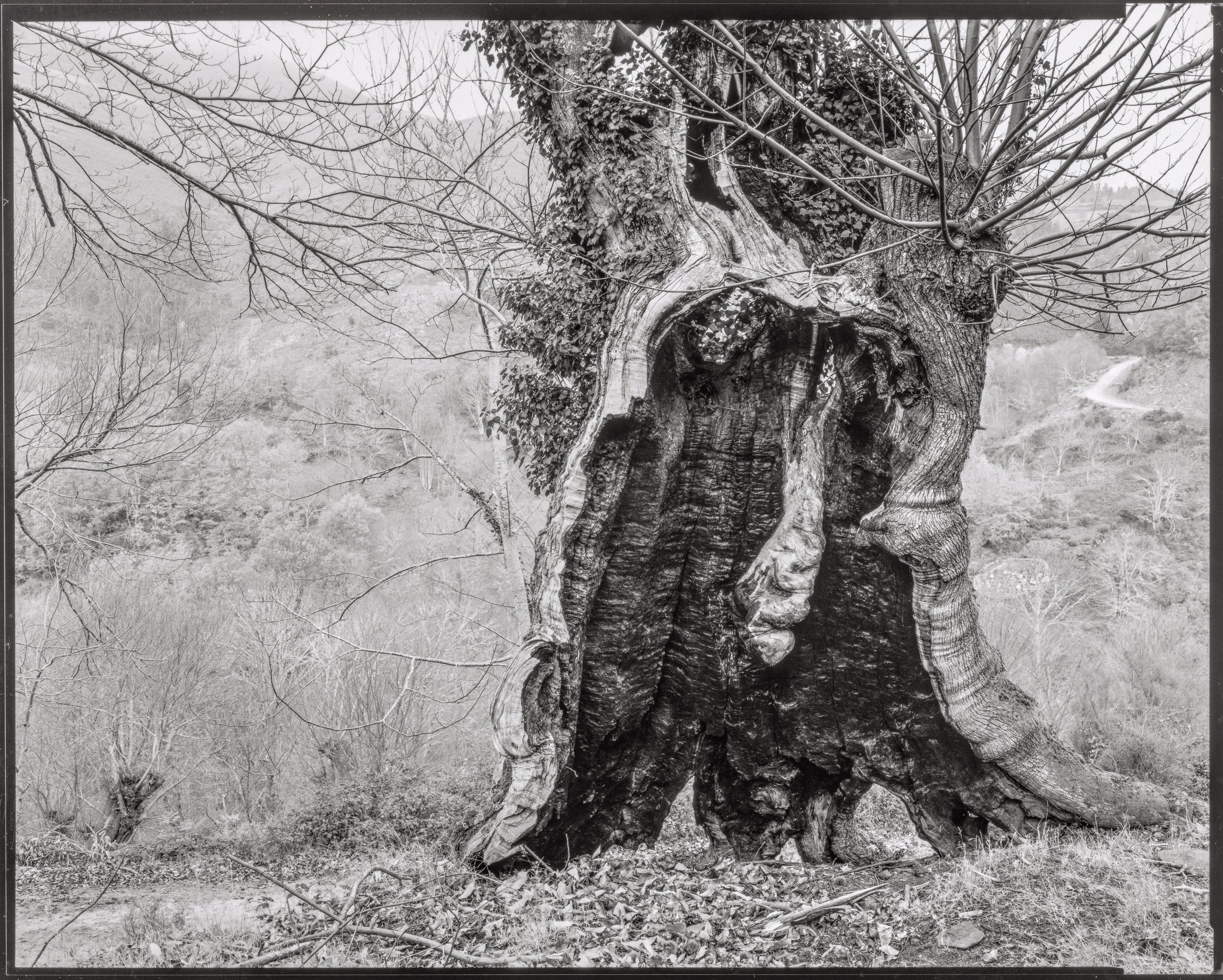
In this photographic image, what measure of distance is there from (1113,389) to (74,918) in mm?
6121

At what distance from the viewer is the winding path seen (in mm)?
4645

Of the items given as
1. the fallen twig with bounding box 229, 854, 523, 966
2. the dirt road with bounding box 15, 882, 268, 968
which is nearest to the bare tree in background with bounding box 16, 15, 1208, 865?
the fallen twig with bounding box 229, 854, 523, 966

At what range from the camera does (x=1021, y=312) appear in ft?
19.8

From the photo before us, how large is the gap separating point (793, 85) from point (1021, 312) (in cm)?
398

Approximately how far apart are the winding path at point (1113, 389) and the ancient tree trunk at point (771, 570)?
8.23ft

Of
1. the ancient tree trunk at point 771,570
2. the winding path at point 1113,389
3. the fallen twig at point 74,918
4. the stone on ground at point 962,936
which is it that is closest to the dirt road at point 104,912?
the fallen twig at point 74,918

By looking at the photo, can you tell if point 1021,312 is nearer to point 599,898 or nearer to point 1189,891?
point 1189,891

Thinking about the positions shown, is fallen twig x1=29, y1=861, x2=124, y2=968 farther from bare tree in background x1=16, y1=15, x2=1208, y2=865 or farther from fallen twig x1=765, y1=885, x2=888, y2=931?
fallen twig x1=765, y1=885, x2=888, y2=931

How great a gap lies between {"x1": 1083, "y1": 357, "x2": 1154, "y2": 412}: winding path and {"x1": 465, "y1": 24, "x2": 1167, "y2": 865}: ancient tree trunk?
251 cm

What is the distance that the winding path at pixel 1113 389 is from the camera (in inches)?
183

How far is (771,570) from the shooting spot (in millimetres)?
2703

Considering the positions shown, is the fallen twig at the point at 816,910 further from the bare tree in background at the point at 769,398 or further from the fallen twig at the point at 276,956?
Result: the fallen twig at the point at 276,956

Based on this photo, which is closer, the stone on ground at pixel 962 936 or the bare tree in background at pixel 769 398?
the stone on ground at pixel 962 936

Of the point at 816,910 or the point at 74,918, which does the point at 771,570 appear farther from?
the point at 74,918
